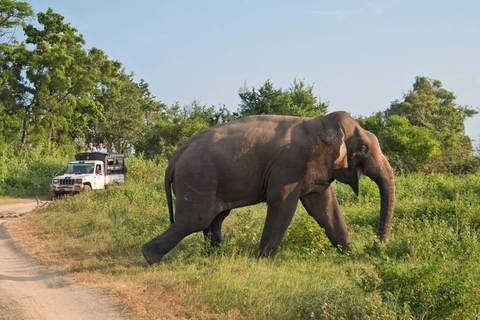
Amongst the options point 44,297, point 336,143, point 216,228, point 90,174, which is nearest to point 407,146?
point 90,174

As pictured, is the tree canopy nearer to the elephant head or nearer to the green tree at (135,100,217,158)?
the green tree at (135,100,217,158)

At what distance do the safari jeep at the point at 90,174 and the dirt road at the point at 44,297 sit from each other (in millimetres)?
13403

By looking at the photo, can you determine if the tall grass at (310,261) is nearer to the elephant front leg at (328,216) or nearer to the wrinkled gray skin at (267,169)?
the elephant front leg at (328,216)

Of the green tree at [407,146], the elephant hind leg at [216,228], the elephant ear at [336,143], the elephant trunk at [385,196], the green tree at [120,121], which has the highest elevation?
the green tree at [120,121]

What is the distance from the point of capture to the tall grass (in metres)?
5.17

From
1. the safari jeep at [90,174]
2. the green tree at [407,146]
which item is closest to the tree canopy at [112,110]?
the green tree at [407,146]

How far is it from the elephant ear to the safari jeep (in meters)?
15.4

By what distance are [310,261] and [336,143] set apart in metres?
1.87

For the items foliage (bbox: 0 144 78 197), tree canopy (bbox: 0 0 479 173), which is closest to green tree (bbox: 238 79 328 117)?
tree canopy (bbox: 0 0 479 173)

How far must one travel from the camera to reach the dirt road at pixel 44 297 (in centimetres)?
A: 583

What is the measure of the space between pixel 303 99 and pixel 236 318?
26.4 meters

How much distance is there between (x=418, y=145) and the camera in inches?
858

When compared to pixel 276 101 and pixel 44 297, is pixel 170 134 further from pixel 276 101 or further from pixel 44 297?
pixel 44 297

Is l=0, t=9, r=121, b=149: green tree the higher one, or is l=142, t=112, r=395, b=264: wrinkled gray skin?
l=0, t=9, r=121, b=149: green tree
